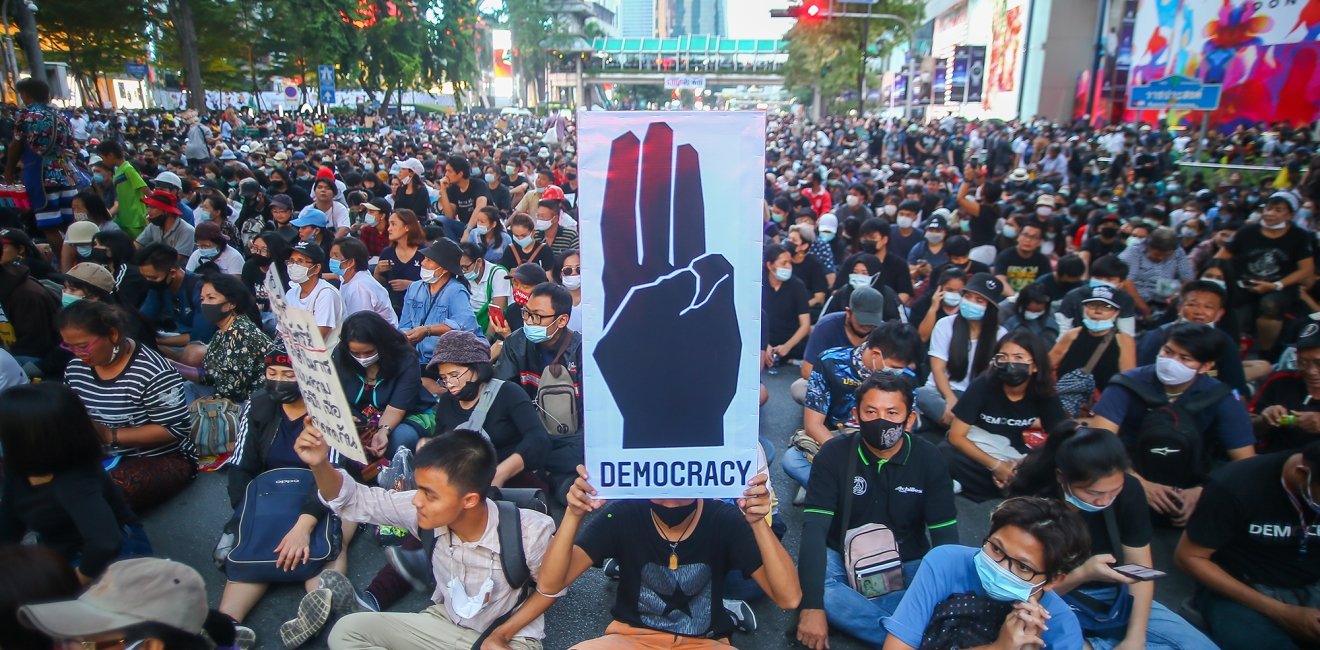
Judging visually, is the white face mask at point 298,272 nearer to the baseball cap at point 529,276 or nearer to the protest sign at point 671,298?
the baseball cap at point 529,276

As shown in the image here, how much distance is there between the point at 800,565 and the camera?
128 inches

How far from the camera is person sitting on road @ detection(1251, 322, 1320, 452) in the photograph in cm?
416

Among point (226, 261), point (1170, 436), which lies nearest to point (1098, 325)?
point (1170, 436)

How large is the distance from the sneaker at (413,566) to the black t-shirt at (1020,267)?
5809 millimetres

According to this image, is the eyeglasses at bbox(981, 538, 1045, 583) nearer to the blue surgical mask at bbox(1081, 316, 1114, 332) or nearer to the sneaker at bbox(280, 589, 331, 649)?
the sneaker at bbox(280, 589, 331, 649)

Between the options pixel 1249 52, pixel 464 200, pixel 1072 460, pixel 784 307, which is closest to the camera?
pixel 1072 460

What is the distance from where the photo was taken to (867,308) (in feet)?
16.5

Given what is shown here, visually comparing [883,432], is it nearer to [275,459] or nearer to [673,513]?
[673,513]

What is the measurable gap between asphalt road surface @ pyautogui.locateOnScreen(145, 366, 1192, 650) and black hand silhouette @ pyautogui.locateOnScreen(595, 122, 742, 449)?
154cm

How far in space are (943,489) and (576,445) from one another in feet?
6.85

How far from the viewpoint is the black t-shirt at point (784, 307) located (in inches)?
273

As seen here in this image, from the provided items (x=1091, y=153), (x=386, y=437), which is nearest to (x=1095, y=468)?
(x=386, y=437)

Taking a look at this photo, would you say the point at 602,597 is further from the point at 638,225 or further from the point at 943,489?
the point at 638,225

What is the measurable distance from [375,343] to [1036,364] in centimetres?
377
